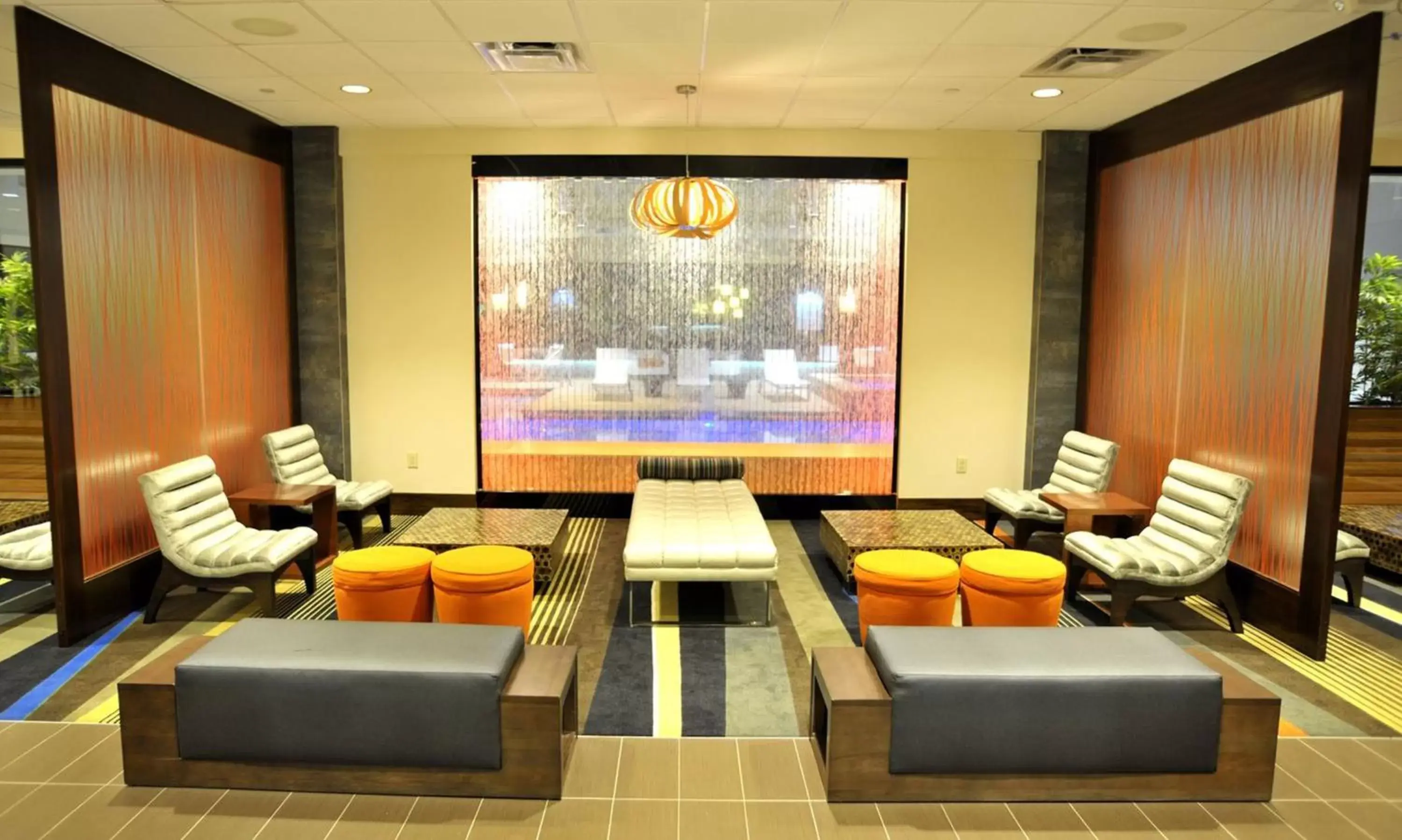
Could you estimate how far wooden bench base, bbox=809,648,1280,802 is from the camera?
110 inches

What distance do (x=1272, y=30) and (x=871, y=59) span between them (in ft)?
6.24

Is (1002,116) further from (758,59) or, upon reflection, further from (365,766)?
(365,766)

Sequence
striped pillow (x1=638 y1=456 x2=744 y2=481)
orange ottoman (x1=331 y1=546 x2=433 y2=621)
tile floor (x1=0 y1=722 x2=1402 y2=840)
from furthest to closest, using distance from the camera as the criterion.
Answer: striped pillow (x1=638 y1=456 x2=744 y2=481)
orange ottoman (x1=331 y1=546 x2=433 y2=621)
tile floor (x1=0 y1=722 x2=1402 y2=840)

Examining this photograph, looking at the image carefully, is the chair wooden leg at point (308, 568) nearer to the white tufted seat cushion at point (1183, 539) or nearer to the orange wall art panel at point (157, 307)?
the orange wall art panel at point (157, 307)

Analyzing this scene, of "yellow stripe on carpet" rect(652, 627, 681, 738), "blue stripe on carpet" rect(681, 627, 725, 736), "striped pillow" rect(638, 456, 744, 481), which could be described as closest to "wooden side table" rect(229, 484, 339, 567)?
"striped pillow" rect(638, 456, 744, 481)

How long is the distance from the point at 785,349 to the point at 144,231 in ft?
14.7

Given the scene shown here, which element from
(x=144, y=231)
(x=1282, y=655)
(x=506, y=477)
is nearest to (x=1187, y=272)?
(x=1282, y=655)

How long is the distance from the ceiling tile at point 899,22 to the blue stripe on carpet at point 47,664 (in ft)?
15.0

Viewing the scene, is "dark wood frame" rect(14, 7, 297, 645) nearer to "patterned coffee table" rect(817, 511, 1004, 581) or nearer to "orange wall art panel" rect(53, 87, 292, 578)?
"orange wall art panel" rect(53, 87, 292, 578)

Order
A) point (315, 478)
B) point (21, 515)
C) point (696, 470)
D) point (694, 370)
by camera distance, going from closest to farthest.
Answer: point (21, 515) < point (315, 478) < point (696, 470) < point (694, 370)

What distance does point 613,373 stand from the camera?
733cm

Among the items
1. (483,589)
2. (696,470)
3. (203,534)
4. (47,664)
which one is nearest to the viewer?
(47,664)

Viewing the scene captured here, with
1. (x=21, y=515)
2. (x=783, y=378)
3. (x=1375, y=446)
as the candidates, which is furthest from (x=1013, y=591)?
(x=21, y=515)

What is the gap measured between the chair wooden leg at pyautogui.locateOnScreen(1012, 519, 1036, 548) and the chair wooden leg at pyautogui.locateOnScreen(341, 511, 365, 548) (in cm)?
451
